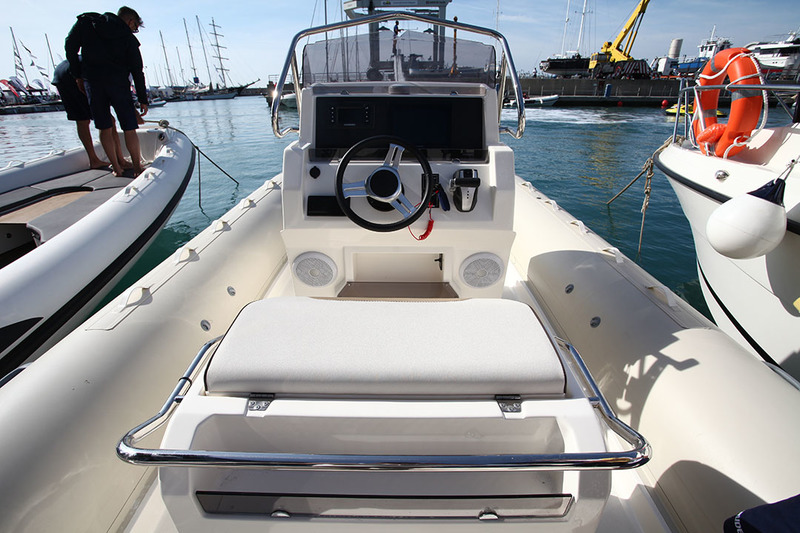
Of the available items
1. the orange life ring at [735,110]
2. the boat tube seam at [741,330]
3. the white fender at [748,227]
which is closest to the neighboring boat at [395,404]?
the white fender at [748,227]

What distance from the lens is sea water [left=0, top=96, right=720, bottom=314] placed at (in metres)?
4.24

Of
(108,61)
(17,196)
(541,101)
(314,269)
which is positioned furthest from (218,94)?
(314,269)

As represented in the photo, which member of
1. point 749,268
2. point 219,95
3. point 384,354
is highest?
point 219,95

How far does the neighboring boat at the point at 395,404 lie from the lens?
79 centimetres

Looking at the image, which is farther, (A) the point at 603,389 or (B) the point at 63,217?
(B) the point at 63,217

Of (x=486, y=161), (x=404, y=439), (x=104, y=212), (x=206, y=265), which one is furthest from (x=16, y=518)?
(x=104, y=212)

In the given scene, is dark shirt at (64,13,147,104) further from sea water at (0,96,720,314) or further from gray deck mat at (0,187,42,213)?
sea water at (0,96,720,314)

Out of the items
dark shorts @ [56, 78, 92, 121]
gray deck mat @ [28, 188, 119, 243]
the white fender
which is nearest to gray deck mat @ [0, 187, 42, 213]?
gray deck mat @ [28, 188, 119, 243]

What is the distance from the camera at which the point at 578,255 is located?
6.92ft

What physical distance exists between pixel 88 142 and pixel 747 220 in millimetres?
5921

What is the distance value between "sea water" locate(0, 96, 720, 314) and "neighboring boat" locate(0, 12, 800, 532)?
8.26ft

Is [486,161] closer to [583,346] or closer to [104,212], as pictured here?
[583,346]

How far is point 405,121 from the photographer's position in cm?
206

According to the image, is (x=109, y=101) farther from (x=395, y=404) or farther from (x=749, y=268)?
(x=749, y=268)
